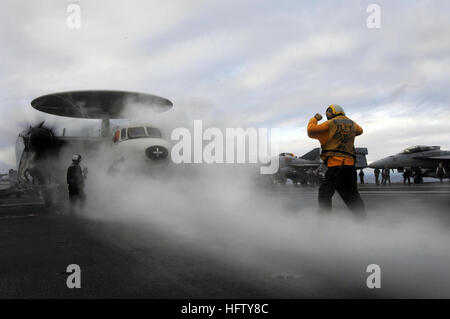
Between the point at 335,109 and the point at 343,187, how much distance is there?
112cm

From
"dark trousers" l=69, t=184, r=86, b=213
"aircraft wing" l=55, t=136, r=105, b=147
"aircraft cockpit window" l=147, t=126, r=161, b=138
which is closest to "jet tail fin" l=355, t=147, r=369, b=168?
"aircraft wing" l=55, t=136, r=105, b=147

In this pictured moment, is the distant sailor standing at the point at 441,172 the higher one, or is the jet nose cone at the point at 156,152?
the jet nose cone at the point at 156,152

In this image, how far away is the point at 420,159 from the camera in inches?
1389

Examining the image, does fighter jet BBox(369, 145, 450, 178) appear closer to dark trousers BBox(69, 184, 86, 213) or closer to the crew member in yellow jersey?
dark trousers BBox(69, 184, 86, 213)

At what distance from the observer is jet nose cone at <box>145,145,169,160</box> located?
33.4ft

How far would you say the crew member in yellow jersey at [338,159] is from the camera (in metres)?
5.07

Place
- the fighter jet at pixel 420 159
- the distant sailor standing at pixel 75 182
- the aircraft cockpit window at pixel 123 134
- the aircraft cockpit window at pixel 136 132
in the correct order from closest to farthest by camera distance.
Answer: the distant sailor standing at pixel 75 182, the aircraft cockpit window at pixel 136 132, the aircraft cockpit window at pixel 123 134, the fighter jet at pixel 420 159

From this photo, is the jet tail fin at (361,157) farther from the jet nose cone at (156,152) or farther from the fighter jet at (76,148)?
the jet nose cone at (156,152)

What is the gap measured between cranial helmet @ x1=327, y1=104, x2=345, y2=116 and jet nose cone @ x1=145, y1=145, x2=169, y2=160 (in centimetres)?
594

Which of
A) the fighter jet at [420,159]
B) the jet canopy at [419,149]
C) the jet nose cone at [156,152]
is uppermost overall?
the jet canopy at [419,149]

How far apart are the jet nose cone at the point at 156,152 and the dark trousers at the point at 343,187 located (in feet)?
19.6

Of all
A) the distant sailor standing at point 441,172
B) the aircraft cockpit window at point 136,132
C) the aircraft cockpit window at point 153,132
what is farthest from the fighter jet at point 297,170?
the aircraft cockpit window at point 136,132

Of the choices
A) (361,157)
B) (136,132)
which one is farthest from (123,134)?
(361,157)
